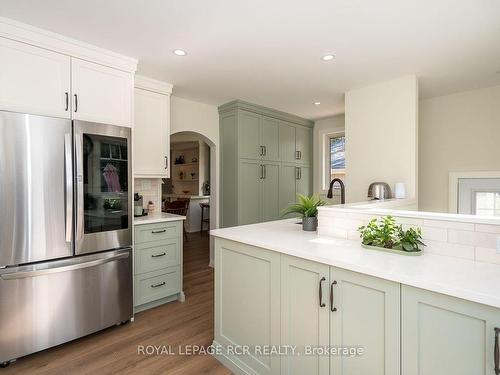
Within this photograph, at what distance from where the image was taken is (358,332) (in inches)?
51.1

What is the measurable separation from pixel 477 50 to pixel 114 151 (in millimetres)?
3384

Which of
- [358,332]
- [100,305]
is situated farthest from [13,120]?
[358,332]

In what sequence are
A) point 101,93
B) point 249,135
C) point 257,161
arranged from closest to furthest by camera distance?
point 101,93 → point 249,135 → point 257,161

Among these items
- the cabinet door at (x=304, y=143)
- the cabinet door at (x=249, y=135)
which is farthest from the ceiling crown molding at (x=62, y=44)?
the cabinet door at (x=304, y=143)

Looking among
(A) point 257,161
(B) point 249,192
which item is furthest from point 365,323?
(A) point 257,161

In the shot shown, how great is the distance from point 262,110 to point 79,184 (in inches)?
112

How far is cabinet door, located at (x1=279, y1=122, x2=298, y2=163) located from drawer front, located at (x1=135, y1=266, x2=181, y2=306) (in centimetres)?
262

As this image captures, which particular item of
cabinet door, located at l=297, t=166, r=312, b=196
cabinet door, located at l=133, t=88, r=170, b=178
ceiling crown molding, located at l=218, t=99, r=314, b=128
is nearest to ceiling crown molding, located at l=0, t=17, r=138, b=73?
cabinet door, located at l=133, t=88, r=170, b=178

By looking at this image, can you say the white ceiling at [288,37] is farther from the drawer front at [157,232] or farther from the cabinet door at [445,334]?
the cabinet door at [445,334]

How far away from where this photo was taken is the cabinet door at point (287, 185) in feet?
15.5

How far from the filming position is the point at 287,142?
189 inches

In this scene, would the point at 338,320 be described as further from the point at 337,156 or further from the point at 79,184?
the point at 337,156

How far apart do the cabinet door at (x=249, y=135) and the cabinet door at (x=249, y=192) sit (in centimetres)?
15

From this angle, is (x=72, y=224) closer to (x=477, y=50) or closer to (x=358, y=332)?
(x=358, y=332)
